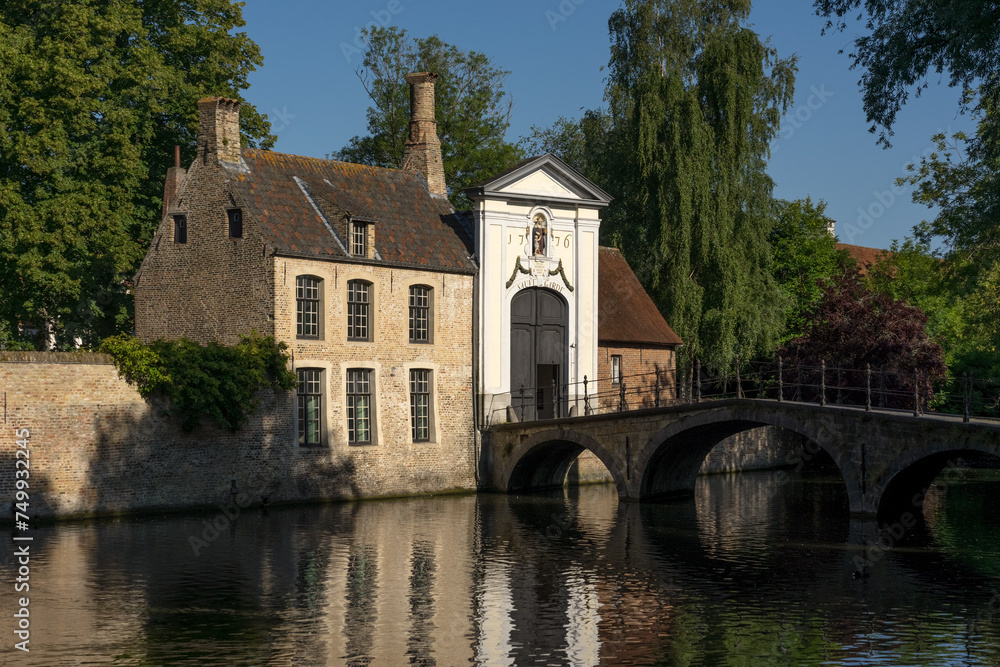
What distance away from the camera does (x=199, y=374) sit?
24.0 metres

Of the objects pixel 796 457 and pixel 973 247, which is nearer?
pixel 973 247

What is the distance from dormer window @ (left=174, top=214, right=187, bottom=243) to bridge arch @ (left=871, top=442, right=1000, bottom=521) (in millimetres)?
15461

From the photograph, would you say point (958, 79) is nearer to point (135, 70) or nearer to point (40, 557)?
point (40, 557)

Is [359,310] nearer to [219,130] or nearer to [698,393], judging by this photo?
[219,130]

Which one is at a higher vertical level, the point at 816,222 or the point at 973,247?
the point at 816,222


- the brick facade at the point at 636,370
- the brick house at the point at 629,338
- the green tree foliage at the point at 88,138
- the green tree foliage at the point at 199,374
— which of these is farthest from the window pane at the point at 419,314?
the green tree foliage at the point at 88,138

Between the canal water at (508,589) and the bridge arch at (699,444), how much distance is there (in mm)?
1270

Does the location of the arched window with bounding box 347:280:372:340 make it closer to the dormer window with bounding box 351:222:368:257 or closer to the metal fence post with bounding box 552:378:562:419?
the dormer window with bounding box 351:222:368:257

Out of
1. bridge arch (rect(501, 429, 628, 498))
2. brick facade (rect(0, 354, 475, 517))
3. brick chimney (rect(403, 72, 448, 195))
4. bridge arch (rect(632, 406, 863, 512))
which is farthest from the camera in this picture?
brick chimney (rect(403, 72, 448, 195))

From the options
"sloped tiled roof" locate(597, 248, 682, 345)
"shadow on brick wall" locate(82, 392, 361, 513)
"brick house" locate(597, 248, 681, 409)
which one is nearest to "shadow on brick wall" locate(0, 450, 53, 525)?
"shadow on brick wall" locate(82, 392, 361, 513)

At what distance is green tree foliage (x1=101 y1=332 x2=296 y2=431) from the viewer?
77.1 feet

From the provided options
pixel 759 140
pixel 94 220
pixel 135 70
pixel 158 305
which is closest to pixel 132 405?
pixel 158 305

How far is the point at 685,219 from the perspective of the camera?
3484cm

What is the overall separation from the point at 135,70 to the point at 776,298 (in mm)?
18673
